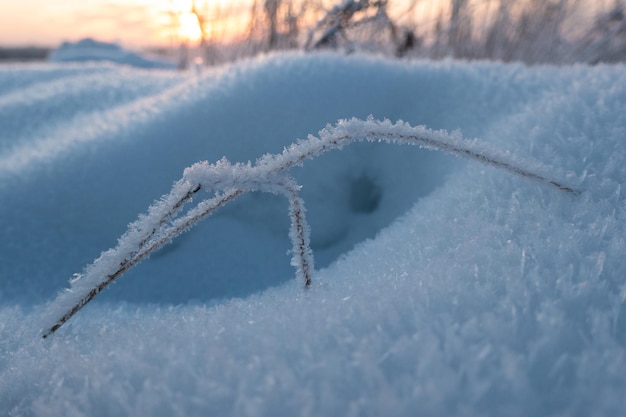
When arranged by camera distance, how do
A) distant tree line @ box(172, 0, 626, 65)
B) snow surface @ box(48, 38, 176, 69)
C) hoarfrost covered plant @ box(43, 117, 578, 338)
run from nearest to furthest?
hoarfrost covered plant @ box(43, 117, 578, 338), distant tree line @ box(172, 0, 626, 65), snow surface @ box(48, 38, 176, 69)

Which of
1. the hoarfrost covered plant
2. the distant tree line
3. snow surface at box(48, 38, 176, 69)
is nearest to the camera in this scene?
the hoarfrost covered plant

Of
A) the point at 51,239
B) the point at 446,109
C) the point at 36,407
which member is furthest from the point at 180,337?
the point at 446,109

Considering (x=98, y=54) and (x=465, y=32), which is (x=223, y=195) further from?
(x=98, y=54)

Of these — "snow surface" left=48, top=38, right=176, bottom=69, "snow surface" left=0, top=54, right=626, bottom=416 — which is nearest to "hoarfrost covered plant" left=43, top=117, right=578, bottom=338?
"snow surface" left=0, top=54, right=626, bottom=416

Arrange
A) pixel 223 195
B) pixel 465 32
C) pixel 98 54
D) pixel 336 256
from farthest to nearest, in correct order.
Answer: pixel 98 54, pixel 465 32, pixel 336 256, pixel 223 195

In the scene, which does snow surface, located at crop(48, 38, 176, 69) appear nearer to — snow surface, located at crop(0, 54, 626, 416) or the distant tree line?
the distant tree line

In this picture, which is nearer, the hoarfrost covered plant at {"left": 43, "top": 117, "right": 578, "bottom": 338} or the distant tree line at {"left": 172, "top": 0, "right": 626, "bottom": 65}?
the hoarfrost covered plant at {"left": 43, "top": 117, "right": 578, "bottom": 338}

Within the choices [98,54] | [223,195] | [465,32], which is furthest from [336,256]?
[98,54]

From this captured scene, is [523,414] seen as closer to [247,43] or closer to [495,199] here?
[495,199]

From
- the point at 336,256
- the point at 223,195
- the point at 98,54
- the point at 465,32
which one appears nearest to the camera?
the point at 223,195
